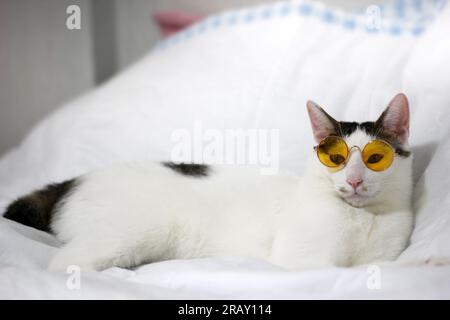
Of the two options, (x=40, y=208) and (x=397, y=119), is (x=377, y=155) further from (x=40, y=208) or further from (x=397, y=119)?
(x=40, y=208)

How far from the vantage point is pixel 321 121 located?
109 centimetres

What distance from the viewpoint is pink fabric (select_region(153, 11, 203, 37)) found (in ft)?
8.63

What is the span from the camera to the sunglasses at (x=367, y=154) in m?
1.02

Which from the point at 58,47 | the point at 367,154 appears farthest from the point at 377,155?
the point at 58,47

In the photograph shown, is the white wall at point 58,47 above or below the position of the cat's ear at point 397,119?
above

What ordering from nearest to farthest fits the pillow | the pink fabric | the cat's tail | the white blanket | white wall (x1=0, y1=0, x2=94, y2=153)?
the white blanket → the cat's tail → the pillow → the pink fabric → white wall (x1=0, y1=0, x2=94, y2=153)

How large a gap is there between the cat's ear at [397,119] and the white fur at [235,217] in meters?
0.05

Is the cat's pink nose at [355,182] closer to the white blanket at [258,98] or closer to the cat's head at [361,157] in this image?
the cat's head at [361,157]

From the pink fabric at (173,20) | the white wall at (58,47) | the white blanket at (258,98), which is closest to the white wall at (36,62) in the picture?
the white wall at (58,47)

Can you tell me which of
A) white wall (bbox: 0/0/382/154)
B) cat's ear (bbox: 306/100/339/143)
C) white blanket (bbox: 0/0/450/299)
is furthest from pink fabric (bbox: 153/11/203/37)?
cat's ear (bbox: 306/100/339/143)

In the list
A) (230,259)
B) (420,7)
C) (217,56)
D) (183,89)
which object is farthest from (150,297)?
(420,7)

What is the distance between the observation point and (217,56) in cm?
194

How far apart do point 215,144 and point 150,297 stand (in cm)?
88

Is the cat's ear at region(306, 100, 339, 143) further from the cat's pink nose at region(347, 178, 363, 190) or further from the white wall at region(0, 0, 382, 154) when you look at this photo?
the white wall at region(0, 0, 382, 154)
